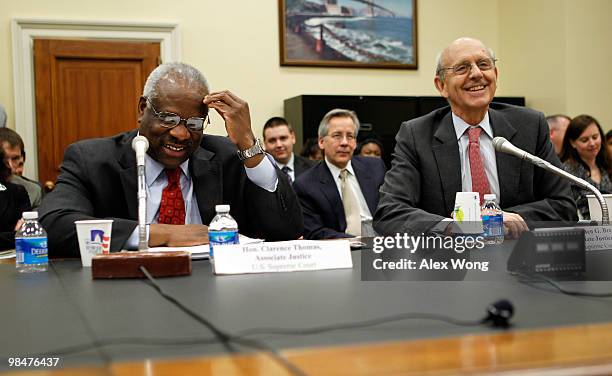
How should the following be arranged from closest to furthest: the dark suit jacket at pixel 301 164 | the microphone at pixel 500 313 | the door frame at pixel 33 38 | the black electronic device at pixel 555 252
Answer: the microphone at pixel 500 313 → the black electronic device at pixel 555 252 → the dark suit jacket at pixel 301 164 → the door frame at pixel 33 38

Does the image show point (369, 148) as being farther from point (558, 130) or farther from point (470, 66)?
point (470, 66)

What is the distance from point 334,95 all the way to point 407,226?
4.78m

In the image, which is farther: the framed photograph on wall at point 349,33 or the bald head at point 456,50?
the framed photograph on wall at point 349,33

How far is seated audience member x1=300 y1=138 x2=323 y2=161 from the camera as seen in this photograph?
591cm

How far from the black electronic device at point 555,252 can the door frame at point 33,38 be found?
537cm

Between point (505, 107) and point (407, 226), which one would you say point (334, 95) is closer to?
point (505, 107)

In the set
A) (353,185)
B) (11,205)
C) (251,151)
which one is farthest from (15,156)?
(251,151)

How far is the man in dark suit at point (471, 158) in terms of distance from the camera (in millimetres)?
2615

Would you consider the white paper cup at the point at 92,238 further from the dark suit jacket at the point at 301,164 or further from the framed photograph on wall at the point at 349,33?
the framed photograph on wall at the point at 349,33

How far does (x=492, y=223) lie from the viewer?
194 cm

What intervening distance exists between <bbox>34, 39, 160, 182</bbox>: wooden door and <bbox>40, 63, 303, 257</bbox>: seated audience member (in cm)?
385

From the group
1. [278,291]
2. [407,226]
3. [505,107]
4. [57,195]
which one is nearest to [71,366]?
[278,291]

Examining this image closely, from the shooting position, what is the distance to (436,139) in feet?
8.93

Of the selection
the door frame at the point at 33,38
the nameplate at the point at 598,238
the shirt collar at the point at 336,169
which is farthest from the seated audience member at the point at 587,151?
the door frame at the point at 33,38
